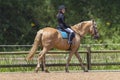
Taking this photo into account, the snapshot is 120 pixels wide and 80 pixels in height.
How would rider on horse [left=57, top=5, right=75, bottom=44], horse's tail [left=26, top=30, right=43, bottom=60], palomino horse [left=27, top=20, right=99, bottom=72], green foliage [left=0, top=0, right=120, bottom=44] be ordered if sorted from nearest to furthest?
horse's tail [left=26, top=30, right=43, bottom=60] < palomino horse [left=27, top=20, right=99, bottom=72] < rider on horse [left=57, top=5, right=75, bottom=44] < green foliage [left=0, top=0, right=120, bottom=44]

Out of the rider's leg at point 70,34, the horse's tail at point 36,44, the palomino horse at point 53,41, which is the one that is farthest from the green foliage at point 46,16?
the horse's tail at point 36,44

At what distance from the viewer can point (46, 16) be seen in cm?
3177

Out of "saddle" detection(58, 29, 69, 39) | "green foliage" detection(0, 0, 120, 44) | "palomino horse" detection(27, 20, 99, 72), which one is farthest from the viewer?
"green foliage" detection(0, 0, 120, 44)

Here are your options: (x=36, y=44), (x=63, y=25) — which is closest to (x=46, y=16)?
(x=63, y=25)

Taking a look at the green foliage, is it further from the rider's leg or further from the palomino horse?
the rider's leg

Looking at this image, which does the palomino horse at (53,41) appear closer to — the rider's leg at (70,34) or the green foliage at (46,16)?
the rider's leg at (70,34)

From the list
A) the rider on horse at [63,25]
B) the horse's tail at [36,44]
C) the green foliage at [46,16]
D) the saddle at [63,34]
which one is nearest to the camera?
the horse's tail at [36,44]

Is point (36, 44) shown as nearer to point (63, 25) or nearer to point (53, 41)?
point (53, 41)

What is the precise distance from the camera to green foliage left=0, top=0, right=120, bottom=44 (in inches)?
1202

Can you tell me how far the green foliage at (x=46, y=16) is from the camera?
3053 cm

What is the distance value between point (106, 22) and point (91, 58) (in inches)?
404

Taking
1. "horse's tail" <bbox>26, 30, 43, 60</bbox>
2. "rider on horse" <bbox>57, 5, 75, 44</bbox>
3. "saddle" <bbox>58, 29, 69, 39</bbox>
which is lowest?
"horse's tail" <bbox>26, 30, 43, 60</bbox>

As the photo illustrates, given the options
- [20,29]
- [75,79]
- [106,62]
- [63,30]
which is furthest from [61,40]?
[20,29]

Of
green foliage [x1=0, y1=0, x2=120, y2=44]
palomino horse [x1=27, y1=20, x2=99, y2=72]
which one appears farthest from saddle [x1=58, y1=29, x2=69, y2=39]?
green foliage [x1=0, y1=0, x2=120, y2=44]
